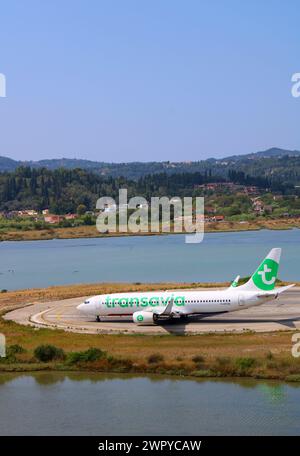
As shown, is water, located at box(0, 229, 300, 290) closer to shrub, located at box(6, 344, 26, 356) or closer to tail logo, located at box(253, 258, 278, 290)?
tail logo, located at box(253, 258, 278, 290)

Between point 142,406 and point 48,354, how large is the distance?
12498mm

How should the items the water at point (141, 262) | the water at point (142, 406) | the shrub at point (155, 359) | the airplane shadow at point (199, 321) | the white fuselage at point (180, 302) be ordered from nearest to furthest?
the water at point (142, 406) < the shrub at point (155, 359) < the airplane shadow at point (199, 321) < the white fuselage at point (180, 302) < the water at point (141, 262)

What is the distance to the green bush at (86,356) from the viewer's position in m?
51.9

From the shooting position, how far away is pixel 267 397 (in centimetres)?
4262

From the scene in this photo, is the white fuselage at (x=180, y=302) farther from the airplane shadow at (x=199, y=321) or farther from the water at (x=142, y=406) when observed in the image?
the water at (x=142, y=406)

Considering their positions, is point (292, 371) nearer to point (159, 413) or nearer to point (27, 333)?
point (159, 413)

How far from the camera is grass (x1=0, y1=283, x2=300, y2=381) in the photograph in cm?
4794

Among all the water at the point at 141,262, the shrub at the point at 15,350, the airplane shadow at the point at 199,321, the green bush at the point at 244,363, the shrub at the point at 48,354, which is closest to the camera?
the green bush at the point at 244,363

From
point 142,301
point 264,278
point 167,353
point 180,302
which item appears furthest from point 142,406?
point 142,301

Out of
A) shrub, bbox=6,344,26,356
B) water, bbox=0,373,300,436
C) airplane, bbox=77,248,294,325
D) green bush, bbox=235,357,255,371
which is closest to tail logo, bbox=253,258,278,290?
airplane, bbox=77,248,294,325

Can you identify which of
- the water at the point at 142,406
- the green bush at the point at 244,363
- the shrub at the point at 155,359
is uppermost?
the green bush at the point at 244,363

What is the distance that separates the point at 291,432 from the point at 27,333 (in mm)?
30396

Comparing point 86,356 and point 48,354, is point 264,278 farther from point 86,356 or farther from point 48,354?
point 48,354

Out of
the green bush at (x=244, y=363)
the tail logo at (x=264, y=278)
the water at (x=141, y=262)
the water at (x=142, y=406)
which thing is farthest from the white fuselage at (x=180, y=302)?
the water at (x=141, y=262)
